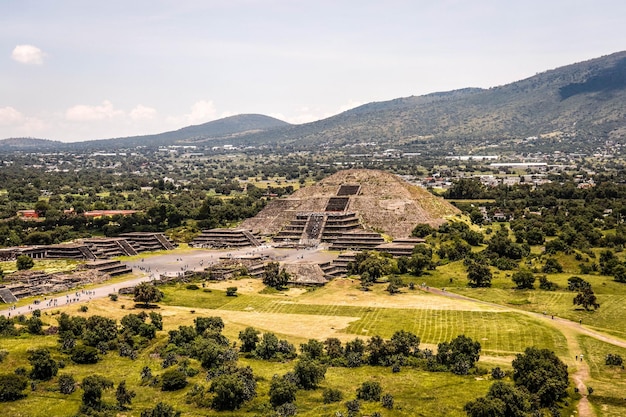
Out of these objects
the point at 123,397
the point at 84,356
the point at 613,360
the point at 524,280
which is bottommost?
the point at 613,360

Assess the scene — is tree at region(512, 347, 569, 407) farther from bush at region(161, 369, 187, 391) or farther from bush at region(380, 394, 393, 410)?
bush at region(161, 369, 187, 391)

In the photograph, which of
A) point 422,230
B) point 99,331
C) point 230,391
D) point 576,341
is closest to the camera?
point 230,391

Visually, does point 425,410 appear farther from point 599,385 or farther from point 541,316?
point 541,316

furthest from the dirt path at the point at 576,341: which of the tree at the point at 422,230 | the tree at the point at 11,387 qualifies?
the tree at the point at 11,387

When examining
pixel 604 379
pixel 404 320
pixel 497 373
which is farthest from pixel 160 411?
pixel 604 379

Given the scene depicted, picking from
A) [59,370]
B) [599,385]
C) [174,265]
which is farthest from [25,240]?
[599,385]

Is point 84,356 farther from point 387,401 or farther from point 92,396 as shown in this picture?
point 387,401

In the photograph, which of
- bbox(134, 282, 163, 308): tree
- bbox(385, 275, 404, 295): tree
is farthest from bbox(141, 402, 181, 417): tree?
bbox(385, 275, 404, 295): tree
